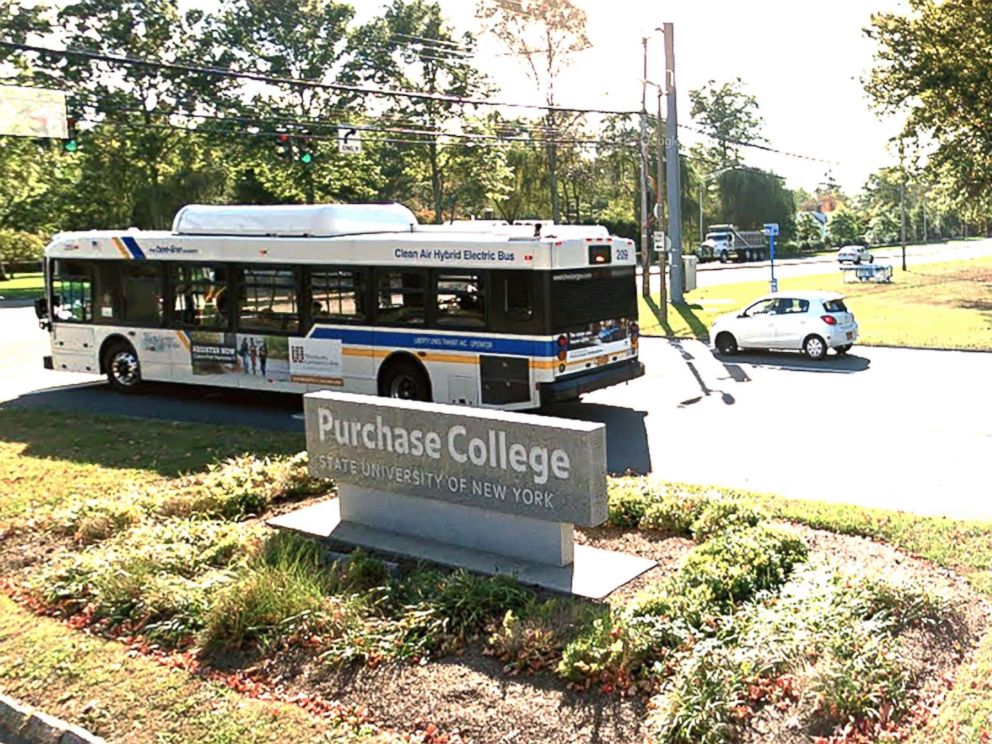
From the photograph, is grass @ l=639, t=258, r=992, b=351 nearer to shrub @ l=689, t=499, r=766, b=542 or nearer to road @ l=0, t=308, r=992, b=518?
road @ l=0, t=308, r=992, b=518

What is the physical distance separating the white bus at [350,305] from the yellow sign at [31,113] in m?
5.60

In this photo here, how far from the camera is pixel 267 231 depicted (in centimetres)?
1623

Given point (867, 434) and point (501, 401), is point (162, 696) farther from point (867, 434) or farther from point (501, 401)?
point (867, 434)

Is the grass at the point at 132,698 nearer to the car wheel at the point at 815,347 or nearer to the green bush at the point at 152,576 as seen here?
the green bush at the point at 152,576

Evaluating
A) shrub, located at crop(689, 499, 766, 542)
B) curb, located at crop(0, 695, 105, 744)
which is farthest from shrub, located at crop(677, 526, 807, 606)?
curb, located at crop(0, 695, 105, 744)

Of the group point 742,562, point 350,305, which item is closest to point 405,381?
point 350,305

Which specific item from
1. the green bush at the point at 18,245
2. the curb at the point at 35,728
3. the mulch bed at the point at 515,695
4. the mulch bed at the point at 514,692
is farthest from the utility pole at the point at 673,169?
the green bush at the point at 18,245

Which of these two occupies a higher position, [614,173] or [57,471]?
[614,173]

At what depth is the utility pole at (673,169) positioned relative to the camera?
2986 centimetres

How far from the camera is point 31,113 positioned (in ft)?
80.9

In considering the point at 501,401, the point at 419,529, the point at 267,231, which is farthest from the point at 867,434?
the point at 267,231

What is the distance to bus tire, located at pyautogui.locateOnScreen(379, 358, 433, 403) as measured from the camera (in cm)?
1478

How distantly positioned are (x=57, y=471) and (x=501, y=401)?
5.90m

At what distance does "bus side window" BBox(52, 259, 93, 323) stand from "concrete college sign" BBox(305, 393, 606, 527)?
1124 centimetres
